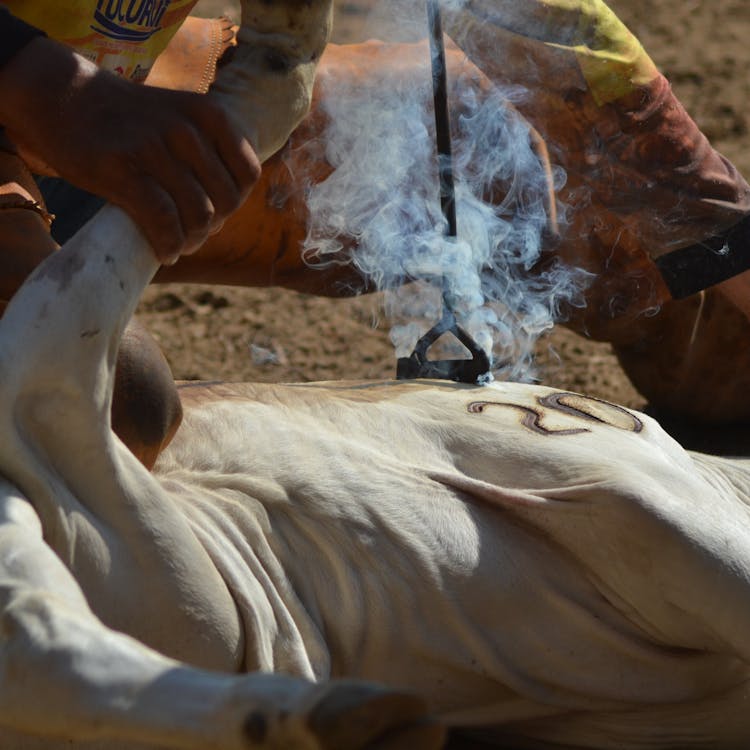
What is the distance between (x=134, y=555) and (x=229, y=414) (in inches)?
16.8

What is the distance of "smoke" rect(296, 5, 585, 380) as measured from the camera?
298cm

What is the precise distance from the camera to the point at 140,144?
1636mm

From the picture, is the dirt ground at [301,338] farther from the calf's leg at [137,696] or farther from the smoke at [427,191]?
the calf's leg at [137,696]

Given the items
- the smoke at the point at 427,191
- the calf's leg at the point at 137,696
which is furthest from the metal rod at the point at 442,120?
the calf's leg at the point at 137,696

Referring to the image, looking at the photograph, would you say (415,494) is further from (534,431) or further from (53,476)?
(53,476)

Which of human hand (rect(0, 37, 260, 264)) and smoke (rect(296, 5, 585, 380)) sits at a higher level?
human hand (rect(0, 37, 260, 264))

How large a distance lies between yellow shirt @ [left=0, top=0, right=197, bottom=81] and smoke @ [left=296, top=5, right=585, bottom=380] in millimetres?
573

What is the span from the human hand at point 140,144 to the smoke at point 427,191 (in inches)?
50.3

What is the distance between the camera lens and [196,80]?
2834 millimetres

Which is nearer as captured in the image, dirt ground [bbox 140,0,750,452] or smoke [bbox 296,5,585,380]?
smoke [bbox 296,5,585,380]

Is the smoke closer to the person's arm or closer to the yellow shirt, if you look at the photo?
the yellow shirt

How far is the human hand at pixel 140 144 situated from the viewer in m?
1.64

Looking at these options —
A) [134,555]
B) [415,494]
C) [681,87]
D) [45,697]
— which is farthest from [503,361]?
[681,87]

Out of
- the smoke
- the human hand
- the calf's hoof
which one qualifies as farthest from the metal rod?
the calf's hoof
